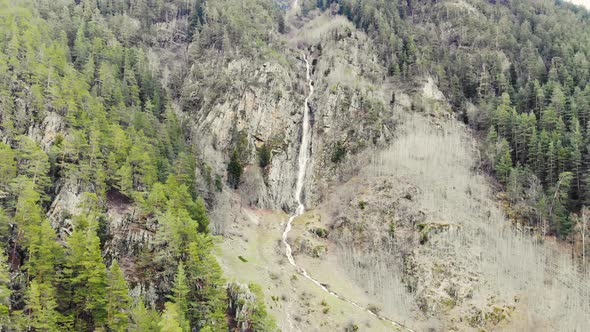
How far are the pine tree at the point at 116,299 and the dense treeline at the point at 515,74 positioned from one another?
2408 inches

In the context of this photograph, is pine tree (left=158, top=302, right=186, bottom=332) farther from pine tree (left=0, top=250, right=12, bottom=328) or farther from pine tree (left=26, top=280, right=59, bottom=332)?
pine tree (left=0, top=250, right=12, bottom=328)

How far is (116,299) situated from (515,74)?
9980 cm

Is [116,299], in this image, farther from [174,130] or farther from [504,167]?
[504,167]

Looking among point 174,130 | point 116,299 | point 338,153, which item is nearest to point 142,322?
point 116,299

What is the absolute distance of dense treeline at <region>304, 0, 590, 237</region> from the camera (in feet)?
246

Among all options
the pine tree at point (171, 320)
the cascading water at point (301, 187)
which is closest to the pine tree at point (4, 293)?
the pine tree at point (171, 320)

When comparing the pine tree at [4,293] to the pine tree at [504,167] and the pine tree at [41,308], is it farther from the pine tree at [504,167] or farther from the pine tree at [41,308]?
the pine tree at [504,167]

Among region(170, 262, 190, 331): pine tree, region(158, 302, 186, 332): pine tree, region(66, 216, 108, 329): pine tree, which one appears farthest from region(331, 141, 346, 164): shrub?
region(66, 216, 108, 329): pine tree

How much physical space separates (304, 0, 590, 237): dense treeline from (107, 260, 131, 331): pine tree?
61158mm

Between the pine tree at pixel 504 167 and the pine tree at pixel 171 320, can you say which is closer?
the pine tree at pixel 171 320

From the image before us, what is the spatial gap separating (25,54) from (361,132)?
6323 cm

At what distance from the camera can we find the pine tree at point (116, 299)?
4385 centimetres

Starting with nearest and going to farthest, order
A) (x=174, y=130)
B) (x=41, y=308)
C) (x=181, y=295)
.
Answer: (x=41, y=308), (x=181, y=295), (x=174, y=130)

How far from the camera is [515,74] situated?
4218 inches
